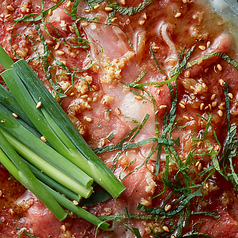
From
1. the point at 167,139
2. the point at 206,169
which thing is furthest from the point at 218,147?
the point at 167,139

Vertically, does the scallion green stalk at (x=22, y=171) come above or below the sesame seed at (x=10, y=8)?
below

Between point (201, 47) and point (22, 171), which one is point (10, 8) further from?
point (201, 47)

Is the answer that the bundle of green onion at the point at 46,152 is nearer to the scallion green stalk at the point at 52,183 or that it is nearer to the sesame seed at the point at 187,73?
the scallion green stalk at the point at 52,183

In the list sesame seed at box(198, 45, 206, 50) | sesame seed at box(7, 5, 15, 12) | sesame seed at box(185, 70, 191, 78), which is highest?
sesame seed at box(7, 5, 15, 12)

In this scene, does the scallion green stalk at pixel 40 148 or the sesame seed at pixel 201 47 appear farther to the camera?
the sesame seed at pixel 201 47

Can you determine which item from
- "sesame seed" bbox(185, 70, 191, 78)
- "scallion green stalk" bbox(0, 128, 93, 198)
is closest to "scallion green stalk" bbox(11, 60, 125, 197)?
"scallion green stalk" bbox(0, 128, 93, 198)

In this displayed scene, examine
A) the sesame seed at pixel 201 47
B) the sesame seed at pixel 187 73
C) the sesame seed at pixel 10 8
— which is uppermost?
the sesame seed at pixel 10 8

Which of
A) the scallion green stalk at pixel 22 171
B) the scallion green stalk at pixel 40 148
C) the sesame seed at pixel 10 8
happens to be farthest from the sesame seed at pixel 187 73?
the sesame seed at pixel 10 8

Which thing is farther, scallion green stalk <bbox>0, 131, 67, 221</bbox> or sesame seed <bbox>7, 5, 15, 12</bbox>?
sesame seed <bbox>7, 5, 15, 12</bbox>

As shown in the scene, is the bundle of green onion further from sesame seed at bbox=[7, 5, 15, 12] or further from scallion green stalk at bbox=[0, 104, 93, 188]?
sesame seed at bbox=[7, 5, 15, 12]
